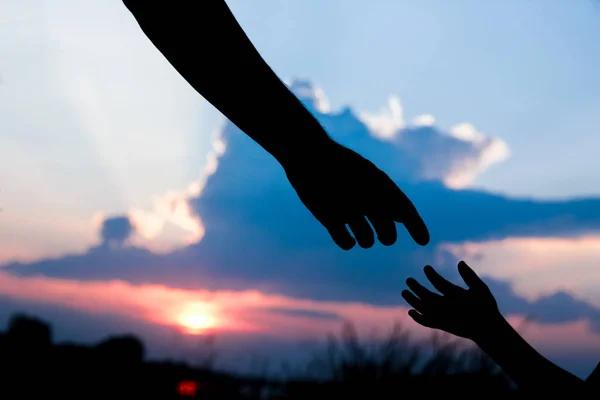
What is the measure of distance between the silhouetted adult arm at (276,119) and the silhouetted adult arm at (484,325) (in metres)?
0.19

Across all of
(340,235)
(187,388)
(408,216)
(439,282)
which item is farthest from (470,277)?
(187,388)

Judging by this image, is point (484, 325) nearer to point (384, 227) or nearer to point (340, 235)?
point (384, 227)

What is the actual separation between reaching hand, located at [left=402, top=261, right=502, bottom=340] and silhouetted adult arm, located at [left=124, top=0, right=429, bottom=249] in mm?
171

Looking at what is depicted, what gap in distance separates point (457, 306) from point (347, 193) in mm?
612

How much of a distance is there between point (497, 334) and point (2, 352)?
13.5ft

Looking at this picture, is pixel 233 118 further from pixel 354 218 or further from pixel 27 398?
pixel 27 398

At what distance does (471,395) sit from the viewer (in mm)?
5125

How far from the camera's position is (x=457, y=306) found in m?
2.20

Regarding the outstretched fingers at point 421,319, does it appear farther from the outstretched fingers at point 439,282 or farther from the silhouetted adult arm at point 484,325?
the outstretched fingers at point 439,282

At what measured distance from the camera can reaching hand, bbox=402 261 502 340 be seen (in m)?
2.16

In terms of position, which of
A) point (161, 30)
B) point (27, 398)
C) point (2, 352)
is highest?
point (161, 30)

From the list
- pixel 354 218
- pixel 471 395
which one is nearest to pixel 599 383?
pixel 354 218

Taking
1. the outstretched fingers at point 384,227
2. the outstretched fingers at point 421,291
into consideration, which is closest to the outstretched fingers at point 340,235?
the outstretched fingers at point 384,227

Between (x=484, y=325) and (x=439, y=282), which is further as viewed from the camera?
(x=439, y=282)
